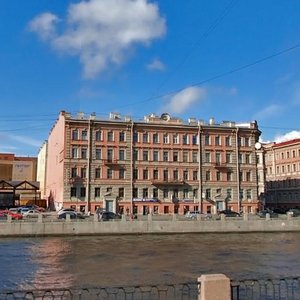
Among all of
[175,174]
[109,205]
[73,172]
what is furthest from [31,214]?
[175,174]

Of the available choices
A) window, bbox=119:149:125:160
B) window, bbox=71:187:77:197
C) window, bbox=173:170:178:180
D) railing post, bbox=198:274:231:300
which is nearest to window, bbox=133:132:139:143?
window, bbox=119:149:125:160

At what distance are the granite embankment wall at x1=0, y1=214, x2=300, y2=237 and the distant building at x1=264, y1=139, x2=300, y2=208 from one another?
35.0m

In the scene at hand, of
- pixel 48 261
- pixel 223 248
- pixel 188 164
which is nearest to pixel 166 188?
pixel 188 164

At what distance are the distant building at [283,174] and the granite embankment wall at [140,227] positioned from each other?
115 ft

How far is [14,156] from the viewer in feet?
365

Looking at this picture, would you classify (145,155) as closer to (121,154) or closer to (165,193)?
(121,154)

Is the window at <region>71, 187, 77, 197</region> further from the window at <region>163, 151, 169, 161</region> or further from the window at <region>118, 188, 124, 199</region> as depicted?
the window at <region>163, 151, 169, 161</region>

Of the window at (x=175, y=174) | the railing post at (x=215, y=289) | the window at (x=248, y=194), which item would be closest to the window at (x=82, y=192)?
the window at (x=175, y=174)

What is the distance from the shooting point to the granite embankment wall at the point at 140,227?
4116cm

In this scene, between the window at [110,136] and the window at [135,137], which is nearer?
the window at [110,136]

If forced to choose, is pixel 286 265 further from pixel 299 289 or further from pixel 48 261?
pixel 48 261

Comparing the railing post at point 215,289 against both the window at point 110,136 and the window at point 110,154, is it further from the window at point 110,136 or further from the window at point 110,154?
the window at point 110,136

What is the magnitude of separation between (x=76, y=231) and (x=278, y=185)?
2187 inches

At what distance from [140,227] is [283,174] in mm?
49987
